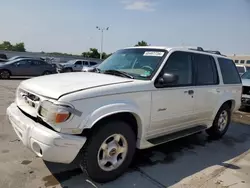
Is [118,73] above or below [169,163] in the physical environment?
above

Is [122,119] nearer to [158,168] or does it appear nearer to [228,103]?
[158,168]

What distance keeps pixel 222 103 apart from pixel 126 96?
297 centimetres

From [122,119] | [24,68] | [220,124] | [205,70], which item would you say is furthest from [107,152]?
[24,68]

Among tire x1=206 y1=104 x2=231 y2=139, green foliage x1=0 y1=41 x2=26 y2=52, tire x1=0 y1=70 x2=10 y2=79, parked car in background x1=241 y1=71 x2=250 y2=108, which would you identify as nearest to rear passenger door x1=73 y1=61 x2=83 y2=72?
tire x1=0 y1=70 x2=10 y2=79

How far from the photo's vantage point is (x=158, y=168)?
156 inches

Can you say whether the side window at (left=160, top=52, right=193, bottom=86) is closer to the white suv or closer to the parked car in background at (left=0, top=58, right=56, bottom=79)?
the white suv

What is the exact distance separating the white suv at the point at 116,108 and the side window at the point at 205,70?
0.02 metres

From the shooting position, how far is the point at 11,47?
266 ft

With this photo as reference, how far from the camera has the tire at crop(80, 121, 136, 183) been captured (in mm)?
3141

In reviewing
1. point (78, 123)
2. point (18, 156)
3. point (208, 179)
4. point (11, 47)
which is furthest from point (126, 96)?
point (11, 47)

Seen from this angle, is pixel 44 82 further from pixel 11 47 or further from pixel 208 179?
pixel 11 47

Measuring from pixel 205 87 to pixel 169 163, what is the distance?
1.62 m

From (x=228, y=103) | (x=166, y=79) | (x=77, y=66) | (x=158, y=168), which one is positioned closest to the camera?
(x=166, y=79)

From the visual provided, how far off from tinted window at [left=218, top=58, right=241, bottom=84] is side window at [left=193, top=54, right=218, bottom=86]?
382 mm
